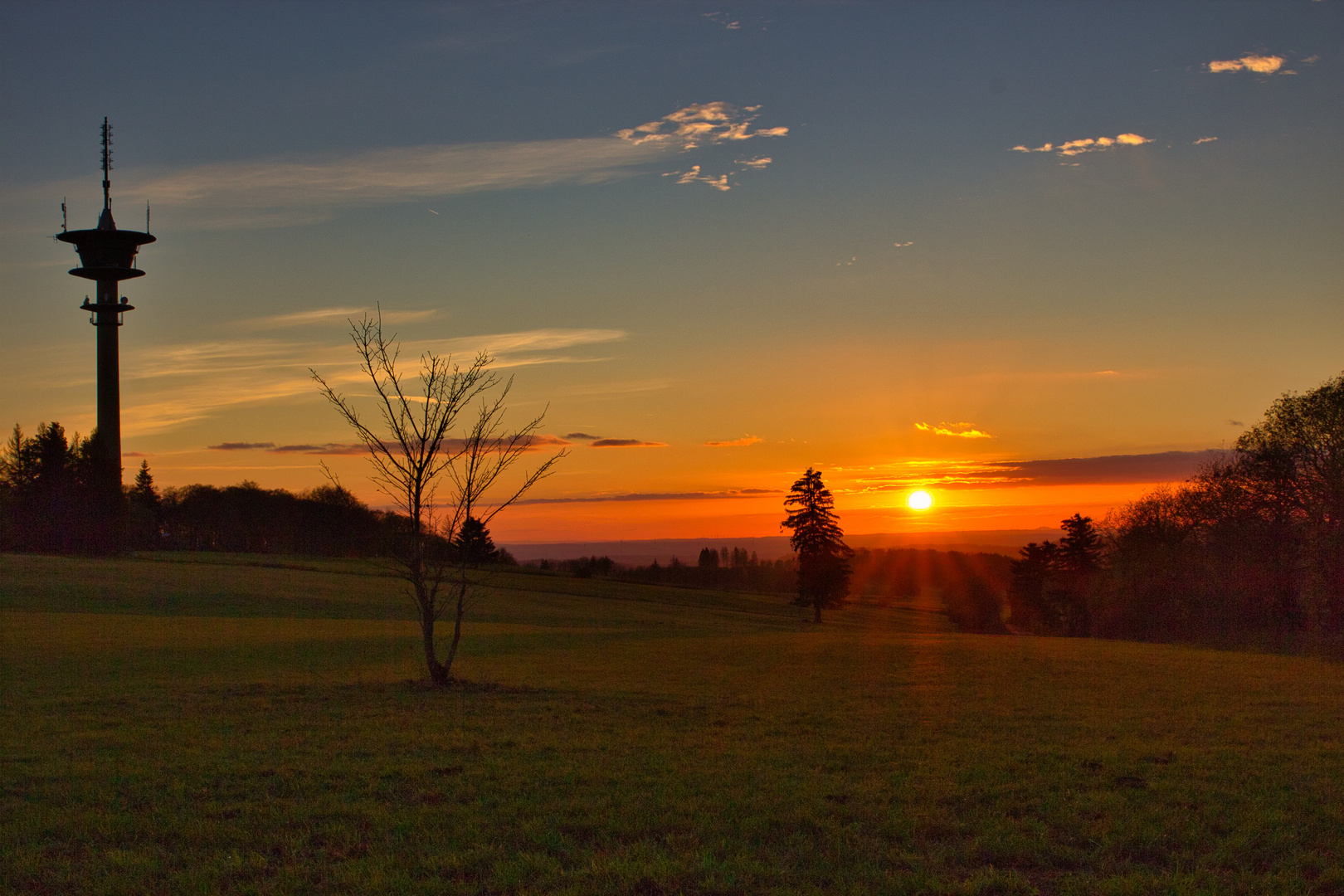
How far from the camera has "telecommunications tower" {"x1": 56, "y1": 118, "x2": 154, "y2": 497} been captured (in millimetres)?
91375

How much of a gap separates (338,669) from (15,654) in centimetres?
823

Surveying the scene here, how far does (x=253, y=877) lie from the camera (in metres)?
6.59

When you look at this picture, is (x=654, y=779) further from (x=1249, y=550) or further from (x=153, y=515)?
(x=153, y=515)

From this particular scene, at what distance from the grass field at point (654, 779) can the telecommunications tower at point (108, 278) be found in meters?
79.8

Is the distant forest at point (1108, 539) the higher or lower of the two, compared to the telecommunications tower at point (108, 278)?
lower

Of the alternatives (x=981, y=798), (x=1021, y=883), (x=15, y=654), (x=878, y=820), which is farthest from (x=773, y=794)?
(x=15, y=654)

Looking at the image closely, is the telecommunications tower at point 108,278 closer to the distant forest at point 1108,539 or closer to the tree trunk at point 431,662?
the distant forest at point 1108,539

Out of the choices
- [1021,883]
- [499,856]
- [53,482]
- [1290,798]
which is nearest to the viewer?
[1021,883]

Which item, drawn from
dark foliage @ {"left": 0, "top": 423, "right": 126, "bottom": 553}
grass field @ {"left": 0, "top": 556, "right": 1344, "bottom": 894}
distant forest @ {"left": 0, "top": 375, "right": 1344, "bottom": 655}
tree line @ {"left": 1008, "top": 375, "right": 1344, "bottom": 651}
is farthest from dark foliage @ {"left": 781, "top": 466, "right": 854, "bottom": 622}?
dark foliage @ {"left": 0, "top": 423, "right": 126, "bottom": 553}

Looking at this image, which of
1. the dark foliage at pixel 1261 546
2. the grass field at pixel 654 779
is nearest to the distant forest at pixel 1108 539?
the dark foliage at pixel 1261 546

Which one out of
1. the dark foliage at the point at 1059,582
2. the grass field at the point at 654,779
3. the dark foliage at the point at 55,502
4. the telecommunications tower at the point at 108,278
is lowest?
the dark foliage at the point at 1059,582

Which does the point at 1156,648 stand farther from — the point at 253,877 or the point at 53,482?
the point at 53,482

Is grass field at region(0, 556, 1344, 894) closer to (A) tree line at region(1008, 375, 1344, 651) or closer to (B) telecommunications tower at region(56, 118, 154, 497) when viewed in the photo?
(A) tree line at region(1008, 375, 1344, 651)

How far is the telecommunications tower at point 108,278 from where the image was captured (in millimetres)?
91375
